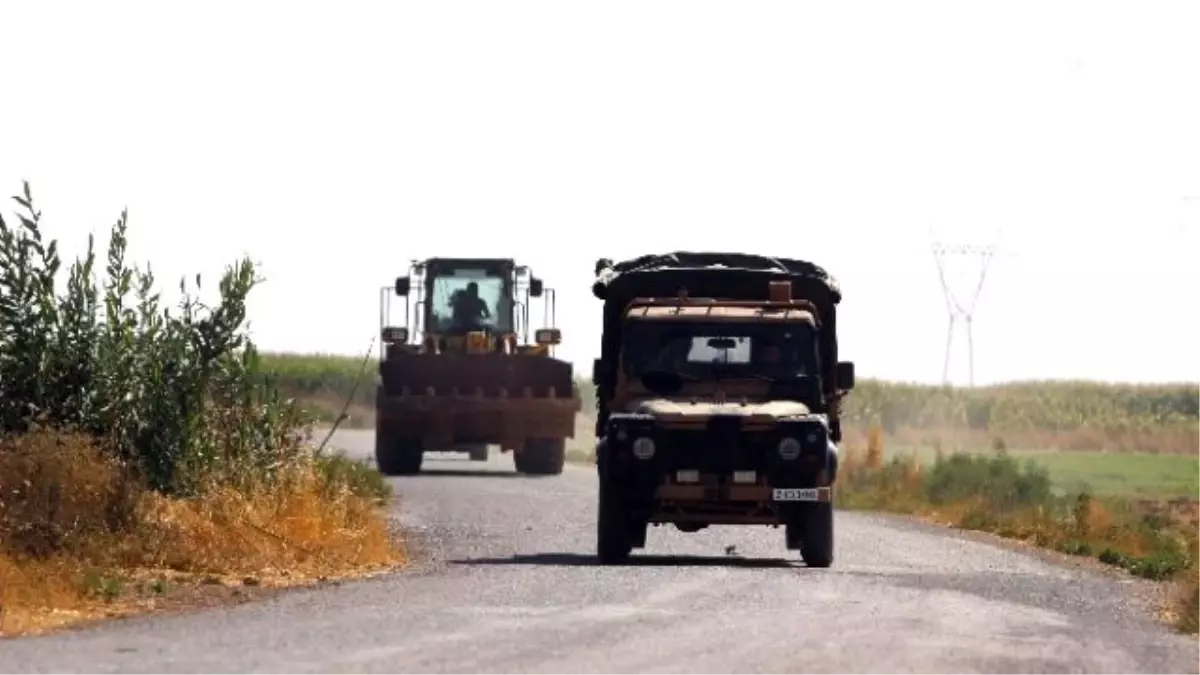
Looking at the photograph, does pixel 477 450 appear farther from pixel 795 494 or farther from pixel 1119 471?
pixel 1119 471

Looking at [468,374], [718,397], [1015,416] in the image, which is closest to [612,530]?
[718,397]

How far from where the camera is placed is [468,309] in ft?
166

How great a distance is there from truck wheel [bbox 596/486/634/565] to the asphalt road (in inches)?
20.5

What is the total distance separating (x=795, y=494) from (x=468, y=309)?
22.7 m

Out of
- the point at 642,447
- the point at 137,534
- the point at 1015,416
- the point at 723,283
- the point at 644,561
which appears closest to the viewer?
the point at 137,534

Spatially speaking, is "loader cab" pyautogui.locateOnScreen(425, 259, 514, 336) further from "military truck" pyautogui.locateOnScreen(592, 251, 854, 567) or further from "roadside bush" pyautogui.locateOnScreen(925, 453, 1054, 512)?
"military truck" pyautogui.locateOnScreen(592, 251, 854, 567)

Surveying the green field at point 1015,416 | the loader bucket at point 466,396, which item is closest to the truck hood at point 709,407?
the loader bucket at point 466,396

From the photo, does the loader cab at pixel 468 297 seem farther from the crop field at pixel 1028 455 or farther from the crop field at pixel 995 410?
the crop field at pixel 995 410

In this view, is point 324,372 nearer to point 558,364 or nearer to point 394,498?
point 558,364

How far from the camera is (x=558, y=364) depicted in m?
49.6

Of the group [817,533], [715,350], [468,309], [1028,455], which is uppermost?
[468,309]

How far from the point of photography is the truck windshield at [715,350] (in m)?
29.8

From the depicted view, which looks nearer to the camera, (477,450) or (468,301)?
(468,301)

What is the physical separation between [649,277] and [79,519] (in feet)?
25.9
